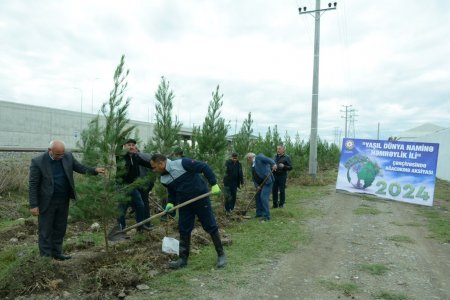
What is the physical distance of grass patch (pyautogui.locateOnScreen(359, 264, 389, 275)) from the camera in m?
5.79

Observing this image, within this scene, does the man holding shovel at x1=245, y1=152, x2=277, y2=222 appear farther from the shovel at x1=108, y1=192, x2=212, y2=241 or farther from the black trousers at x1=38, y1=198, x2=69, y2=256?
the black trousers at x1=38, y1=198, x2=69, y2=256

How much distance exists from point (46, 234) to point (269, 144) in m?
13.1

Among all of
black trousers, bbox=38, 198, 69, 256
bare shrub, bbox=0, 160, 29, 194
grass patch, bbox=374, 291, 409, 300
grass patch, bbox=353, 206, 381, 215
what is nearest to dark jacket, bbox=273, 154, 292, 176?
grass patch, bbox=353, 206, 381, 215

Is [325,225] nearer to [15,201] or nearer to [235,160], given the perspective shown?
[235,160]

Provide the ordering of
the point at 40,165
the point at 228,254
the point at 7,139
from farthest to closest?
A: the point at 7,139, the point at 228,254, the point at 40,165

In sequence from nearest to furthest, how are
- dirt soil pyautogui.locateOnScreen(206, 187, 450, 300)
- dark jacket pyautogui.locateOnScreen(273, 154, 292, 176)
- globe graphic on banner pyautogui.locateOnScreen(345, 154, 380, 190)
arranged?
dirt soil pyautogui.locateOnScreen(206, 187, 450, 300) → dark jacket pyautogui.locateOnScreen(273, 154, 292, 176) → globe graphic on banner pyautogui.locateOnScreen(345, 154, 380, 190)

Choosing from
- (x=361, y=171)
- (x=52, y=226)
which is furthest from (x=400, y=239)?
(x=361, y=171)

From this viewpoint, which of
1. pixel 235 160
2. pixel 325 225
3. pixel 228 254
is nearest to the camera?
pixel 228 254

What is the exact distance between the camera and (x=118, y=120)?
19.3 ft

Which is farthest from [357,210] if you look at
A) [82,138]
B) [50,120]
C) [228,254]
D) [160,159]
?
[50,120]

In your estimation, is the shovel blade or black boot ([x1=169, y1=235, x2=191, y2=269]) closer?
black boot ([x1=169, y1=235, x2=191, y2=269])

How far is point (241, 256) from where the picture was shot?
6.49 meters

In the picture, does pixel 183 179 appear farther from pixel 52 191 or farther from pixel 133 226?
pixel 52 191

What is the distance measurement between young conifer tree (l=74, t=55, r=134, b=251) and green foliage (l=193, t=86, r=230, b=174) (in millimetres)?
4516
